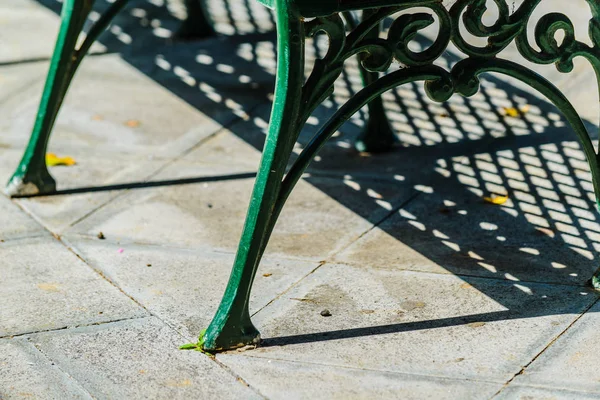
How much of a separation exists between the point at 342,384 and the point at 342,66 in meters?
0.84

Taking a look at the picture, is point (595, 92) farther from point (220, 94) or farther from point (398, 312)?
point (398, 312)

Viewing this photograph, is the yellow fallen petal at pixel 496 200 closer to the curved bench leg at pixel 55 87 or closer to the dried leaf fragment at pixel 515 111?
the dried leaf fragment at pixel 515 111

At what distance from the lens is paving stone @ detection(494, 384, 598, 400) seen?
2535 mm

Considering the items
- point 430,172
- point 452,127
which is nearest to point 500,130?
point 452,127

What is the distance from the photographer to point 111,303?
3090mm

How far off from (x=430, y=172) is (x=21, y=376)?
6.34ft

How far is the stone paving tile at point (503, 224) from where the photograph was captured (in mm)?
3270

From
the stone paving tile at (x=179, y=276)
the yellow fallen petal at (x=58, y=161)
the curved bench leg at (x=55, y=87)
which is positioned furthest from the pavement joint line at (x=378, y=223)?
the yellow fallen petal at (x=58, y=161)

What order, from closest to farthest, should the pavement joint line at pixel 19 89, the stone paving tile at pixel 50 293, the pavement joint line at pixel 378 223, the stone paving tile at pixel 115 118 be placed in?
the stone paving tile at pixel 50 293, the pavement joint line at pixel 378 223, the stone paving tile at pixel 115 118, the pavement joint line at pixel 19 89

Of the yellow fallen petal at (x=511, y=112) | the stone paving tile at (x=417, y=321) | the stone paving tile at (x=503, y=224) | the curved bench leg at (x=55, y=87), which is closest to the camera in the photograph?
the stone paving tile at (x=417, y=321)

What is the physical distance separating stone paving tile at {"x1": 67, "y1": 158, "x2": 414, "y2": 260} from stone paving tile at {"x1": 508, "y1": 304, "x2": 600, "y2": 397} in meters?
0.91

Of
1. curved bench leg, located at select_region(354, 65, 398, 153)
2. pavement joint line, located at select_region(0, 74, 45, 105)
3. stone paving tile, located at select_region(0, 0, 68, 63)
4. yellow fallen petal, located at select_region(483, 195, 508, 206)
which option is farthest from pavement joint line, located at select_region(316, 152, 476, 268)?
stone paving tile, located at select_region(0, 0, 68, 63)

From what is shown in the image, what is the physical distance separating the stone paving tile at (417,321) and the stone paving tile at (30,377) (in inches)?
20.7

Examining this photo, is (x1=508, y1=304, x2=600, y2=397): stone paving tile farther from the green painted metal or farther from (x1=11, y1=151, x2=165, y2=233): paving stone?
(x1=11, y1=151, x2=165, y2=233): paving stone
